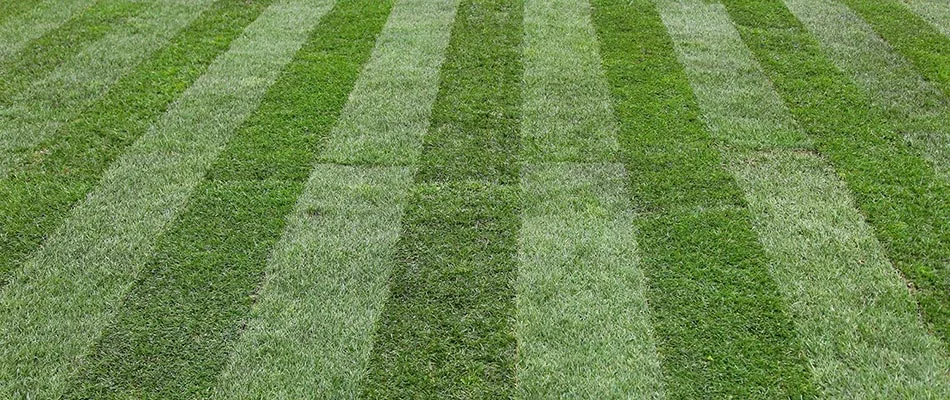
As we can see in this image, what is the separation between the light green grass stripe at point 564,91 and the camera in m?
3.82

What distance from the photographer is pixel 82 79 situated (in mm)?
4633

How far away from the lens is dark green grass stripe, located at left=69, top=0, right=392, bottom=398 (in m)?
2.52

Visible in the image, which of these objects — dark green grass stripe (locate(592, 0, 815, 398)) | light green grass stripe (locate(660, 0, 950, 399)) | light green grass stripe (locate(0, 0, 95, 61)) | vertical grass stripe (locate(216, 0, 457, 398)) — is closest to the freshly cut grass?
vertical grass stripe (locate(216, 0, 457, 398))

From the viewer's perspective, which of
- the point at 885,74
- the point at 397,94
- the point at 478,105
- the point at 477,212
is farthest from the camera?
the point at 885,74

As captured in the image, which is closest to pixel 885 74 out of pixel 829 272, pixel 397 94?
pixel 829 272

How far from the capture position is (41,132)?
4.02 meters

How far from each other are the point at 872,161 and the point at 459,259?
2258mm

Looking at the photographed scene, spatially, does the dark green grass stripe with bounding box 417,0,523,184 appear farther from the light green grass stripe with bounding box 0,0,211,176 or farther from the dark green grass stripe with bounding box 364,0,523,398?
the light green grass stripe with bounding box 0,0,211,176

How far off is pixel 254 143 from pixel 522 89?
1.69 meters

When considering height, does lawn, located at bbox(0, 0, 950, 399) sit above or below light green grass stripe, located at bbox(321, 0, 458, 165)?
above

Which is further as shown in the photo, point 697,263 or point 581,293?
point 697,263

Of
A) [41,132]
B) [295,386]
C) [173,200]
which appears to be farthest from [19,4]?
[295,386]

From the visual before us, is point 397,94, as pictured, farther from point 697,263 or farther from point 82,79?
point 697,263

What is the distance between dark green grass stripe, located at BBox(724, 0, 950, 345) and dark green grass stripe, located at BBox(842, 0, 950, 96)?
568 millimetres
